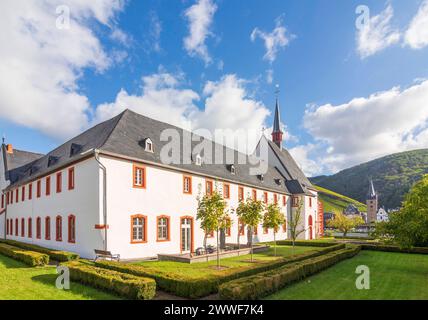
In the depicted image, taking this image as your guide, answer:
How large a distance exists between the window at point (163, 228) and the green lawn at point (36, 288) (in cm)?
787

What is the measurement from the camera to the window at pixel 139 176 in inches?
814

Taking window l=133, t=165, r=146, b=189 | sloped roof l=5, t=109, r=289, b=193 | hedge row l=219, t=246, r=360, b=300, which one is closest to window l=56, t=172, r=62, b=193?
sloped roof l=5, t=109, r=289, b=193

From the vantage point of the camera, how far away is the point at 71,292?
11.3 meters

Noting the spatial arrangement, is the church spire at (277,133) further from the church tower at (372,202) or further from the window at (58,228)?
the church tower at (372,202)

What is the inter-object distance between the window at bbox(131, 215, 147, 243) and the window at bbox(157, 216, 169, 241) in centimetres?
132

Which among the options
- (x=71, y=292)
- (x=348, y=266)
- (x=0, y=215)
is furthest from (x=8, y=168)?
(x=348, y=266)

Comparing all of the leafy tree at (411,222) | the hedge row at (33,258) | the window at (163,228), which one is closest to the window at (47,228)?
the hedge row at (33,258)

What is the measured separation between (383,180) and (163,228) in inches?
6928

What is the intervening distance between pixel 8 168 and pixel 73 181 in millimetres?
23834

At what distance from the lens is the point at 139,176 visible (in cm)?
2103

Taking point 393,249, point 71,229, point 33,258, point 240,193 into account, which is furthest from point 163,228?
point 393,249

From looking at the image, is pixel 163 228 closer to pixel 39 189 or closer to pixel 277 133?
pixel 39 189

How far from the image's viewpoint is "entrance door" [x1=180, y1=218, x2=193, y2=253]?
2385 centimetres
